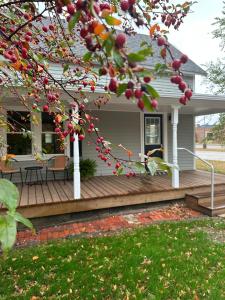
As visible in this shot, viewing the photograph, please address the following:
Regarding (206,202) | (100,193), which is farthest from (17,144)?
(206,202)

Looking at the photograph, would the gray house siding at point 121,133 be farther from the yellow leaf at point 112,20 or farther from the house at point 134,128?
the yellow leaf at point 112,20

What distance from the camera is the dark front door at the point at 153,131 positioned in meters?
9.39

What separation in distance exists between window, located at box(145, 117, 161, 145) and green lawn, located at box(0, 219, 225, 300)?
5.02 metres

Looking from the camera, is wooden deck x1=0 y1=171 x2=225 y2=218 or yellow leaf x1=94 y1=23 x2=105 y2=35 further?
wooden deck x1=0 y1=171 x2=225 y2=218

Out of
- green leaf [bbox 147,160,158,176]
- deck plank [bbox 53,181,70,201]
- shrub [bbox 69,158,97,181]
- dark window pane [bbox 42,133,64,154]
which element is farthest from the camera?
dark window pane [bbox 42,133,64,154]

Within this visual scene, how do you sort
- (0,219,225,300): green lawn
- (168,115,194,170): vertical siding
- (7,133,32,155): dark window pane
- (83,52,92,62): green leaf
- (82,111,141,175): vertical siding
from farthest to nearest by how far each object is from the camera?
(168,115,194,170): vertical siding < (82,111,141,175): vertical siding < (7,133,32,155): dark window pane < (0,219,225,300): green lawn < (83,52,92,62): green leaf

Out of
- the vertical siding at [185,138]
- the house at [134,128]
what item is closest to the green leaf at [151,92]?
the house at [134,128]

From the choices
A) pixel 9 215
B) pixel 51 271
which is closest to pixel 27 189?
pixel 51 271

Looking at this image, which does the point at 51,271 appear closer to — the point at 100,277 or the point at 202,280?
the point at 100,277

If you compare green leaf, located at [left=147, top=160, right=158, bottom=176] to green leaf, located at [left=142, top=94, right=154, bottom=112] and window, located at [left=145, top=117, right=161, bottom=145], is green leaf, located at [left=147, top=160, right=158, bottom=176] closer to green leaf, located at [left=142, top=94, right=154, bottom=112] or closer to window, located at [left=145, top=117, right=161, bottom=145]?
green leaf, located at [left=142, top=94, right=154, bottom=112]

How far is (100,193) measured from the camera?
6055mm

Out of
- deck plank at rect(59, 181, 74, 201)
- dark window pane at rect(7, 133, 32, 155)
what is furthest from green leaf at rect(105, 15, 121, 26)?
dark window pane at rect(7, 133, 32, 155)

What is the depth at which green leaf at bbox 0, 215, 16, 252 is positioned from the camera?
0.68 metres

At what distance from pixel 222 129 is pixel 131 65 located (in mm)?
12367
